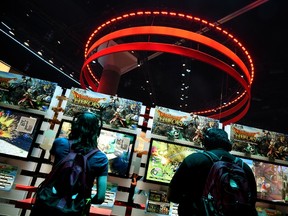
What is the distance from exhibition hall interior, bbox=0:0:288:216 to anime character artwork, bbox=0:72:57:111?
0.05 feet

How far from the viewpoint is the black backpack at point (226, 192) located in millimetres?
1720

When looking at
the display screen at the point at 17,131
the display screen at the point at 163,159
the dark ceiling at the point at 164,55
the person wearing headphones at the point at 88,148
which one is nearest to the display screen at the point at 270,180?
the display screen at the point at 163,159

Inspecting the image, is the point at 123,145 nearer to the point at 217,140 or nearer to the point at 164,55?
the point at 217,140

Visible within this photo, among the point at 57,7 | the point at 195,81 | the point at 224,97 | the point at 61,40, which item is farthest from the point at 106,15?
the point at 224,97

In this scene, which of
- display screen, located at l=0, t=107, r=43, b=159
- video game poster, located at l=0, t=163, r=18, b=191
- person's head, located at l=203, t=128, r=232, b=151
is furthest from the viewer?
display screen, located at l=0, t=107, r=43, b=159

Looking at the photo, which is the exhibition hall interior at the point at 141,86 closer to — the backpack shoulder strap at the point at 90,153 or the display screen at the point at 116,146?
the display screen at the point at 116,146

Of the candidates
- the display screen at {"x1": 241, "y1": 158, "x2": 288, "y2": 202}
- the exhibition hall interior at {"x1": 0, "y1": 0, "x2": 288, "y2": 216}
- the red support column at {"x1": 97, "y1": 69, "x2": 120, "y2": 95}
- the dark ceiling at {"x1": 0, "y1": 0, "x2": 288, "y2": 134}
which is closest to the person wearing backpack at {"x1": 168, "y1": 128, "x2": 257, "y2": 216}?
the exhibition hall interior at {"x1": 0, "y1": 0, "x2": 288, "y2": 216}

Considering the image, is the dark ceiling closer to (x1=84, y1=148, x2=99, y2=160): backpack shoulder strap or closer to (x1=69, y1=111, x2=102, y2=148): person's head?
(x1=69, y1=111, x2=102, y2=148): person's head

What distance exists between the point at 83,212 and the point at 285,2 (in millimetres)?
6616

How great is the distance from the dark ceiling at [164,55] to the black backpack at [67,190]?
234 inches

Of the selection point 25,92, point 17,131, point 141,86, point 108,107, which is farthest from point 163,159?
point 141,86

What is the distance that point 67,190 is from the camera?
1.63 m

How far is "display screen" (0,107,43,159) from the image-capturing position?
3.62 m

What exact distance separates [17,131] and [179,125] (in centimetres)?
259
